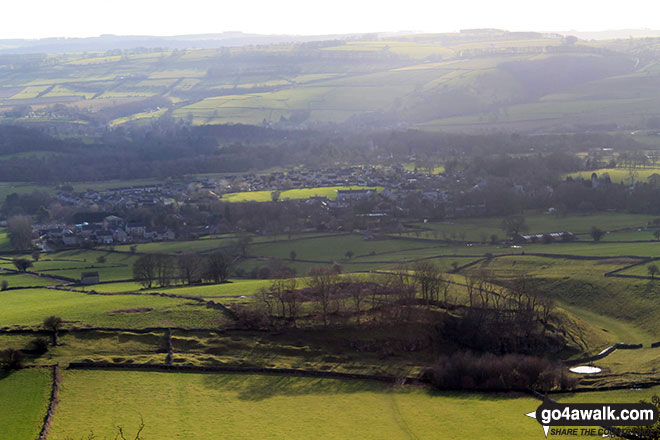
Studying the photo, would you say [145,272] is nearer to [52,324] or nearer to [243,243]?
[243,243]

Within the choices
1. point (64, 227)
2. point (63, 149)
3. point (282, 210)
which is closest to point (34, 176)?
point (63, 149)

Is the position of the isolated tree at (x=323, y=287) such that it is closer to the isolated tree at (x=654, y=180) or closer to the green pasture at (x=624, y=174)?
the isolated tree at (x=654, y=180)

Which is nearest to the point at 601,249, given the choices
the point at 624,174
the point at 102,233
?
the point at 624,174

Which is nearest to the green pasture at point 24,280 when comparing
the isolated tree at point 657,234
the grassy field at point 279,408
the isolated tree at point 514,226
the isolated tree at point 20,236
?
the isolated tree at point 20,236

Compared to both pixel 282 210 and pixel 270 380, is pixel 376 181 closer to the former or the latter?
pixel 282 210

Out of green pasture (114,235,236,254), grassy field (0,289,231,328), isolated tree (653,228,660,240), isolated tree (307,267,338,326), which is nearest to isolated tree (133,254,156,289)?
grassy field (0,289,231,328)

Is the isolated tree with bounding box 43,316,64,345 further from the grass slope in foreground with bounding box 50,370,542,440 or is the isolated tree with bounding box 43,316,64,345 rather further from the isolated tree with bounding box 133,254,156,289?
the isolated tree with bounding box 133,254,156,289
